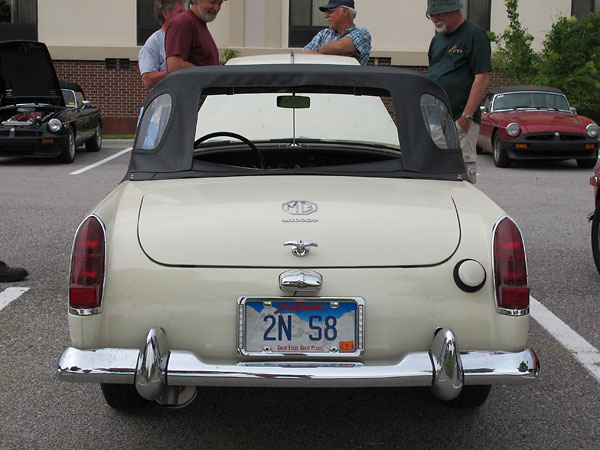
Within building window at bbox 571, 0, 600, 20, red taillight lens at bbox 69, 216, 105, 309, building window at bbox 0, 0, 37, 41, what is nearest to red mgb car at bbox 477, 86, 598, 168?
building window at bbox 571, 0, 600, 20

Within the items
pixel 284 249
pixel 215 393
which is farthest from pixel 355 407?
pixel 284 249

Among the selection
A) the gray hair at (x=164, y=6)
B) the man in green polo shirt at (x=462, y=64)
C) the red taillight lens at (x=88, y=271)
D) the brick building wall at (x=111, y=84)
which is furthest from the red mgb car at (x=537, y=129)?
the red taillight lens at (x=88, y=271)

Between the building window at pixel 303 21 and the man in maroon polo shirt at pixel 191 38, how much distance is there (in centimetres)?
1766

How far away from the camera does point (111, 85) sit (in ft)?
74.6

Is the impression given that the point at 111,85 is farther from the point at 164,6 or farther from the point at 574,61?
the point at 164,6

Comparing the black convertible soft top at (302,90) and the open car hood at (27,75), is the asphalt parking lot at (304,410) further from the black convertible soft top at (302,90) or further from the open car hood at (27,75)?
the open car hood at (27,75)

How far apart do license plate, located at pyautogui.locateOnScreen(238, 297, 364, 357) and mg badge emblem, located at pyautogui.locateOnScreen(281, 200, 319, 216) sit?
345 millimetres

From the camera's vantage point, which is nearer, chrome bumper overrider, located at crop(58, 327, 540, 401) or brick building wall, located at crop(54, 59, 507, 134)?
chrome bumper overrider, located at crop(58, 327, 540, 401)

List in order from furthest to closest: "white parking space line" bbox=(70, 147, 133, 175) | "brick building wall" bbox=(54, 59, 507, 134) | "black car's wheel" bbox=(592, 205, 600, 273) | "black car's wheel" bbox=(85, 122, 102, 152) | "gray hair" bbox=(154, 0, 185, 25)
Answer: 1. "brick building wall" bbox=(54, 59, 507, 134)
2. "black car's wheel" bbox=(85, 122, 102, 152)
3. "white parking space line" bbox=(70, 147, 133, 175)
4. "gray hair" bbox=(154, 0, 185, 25)
5. "black car's wheel" bbox=(592, 205, 600, 273)

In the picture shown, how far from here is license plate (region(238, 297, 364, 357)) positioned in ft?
9.19

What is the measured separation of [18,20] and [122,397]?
73.1 feet

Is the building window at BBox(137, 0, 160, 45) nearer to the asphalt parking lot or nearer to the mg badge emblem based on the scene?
the asphalt parking lot

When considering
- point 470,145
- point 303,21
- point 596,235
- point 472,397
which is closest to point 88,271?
point 472,397

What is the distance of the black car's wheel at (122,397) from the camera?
3314 mm
